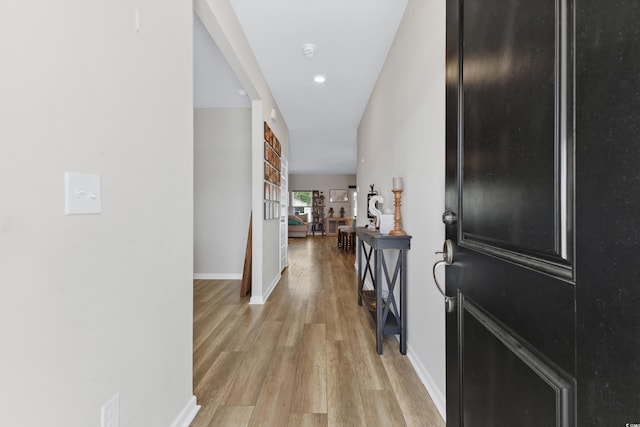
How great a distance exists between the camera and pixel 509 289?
0.66 m

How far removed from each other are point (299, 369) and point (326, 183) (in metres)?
10.9

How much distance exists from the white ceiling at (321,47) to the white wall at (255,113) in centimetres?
15

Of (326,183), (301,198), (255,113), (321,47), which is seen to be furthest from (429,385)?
(301,198)
